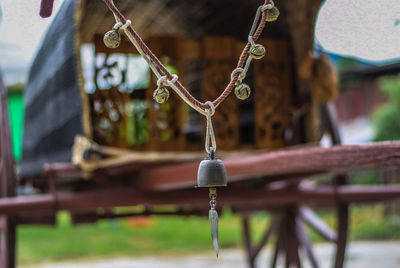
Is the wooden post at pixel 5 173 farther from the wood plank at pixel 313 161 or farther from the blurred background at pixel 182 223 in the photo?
the wood plank at pixel 313 161

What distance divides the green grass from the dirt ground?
1.83ft

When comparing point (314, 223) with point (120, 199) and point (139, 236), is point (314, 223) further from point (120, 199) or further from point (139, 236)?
point (139, 236)

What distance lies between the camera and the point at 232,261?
6039 millimetres

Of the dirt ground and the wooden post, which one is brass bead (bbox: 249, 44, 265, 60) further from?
the dirt ground

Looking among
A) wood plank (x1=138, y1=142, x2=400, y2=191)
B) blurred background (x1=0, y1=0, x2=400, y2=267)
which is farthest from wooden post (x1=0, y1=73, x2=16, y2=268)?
wood plank (x1=138, y1=142, x2=400, y2=191)

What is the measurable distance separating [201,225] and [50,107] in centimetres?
661

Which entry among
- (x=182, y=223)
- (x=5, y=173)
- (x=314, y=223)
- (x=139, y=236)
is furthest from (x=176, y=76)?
(x=182, y=223)

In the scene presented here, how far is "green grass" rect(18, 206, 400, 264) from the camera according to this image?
7141 mm

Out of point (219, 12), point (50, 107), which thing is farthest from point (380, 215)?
point (50, 107)

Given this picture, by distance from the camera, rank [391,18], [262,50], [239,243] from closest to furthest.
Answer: [262,50] < [391,18] < [239,243]

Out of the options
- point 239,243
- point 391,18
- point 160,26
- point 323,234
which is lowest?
point 239,243

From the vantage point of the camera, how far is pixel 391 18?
108cm

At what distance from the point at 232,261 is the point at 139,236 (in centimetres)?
249

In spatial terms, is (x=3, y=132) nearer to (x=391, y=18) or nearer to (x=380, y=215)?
(x=391, y=18)
